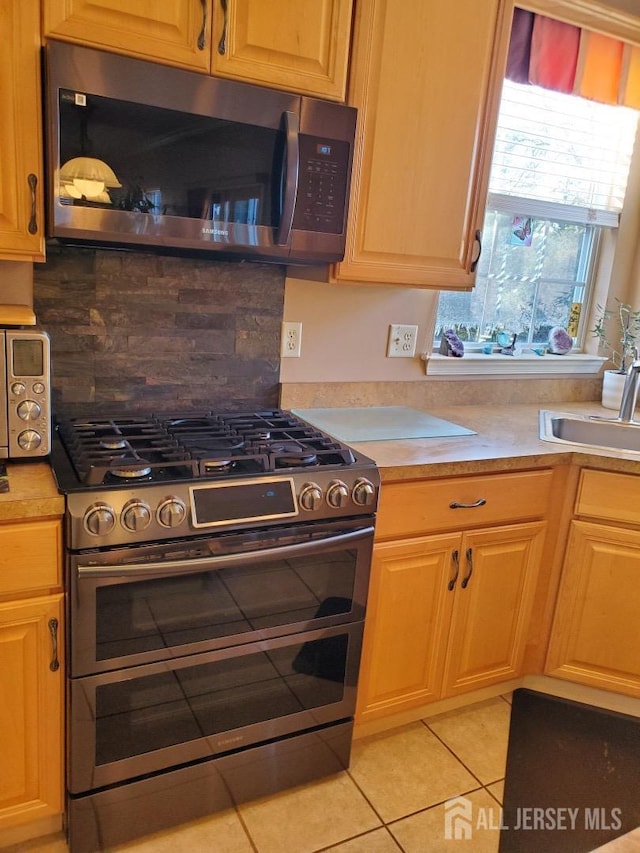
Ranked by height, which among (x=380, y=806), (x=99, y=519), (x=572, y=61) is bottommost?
(x=380, y=806)

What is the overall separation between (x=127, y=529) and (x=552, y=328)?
214 centimetres

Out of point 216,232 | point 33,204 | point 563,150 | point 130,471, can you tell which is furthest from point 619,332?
point 33,204

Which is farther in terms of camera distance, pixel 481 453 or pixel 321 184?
pixel 481 453

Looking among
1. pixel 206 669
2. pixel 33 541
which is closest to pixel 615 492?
pixel 206 669

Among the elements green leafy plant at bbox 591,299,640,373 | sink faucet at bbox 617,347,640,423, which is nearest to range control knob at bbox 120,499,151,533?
sink faucet at bbox 617,347,640,423

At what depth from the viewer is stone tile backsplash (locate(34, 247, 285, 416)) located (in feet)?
6.17

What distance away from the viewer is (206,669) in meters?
1.61

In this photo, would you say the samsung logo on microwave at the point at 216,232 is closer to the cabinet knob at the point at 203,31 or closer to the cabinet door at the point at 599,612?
the cabinet knob at the point at 203,31

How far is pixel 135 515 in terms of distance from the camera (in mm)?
1426

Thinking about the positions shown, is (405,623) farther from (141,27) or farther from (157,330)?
(141,27)

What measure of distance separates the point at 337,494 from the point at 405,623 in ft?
1.75

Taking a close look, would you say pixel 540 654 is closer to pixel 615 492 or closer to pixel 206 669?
pixel 615 492

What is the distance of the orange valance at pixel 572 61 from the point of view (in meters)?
2.41

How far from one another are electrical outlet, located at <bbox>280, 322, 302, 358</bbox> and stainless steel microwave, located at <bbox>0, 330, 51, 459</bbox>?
0.86m
